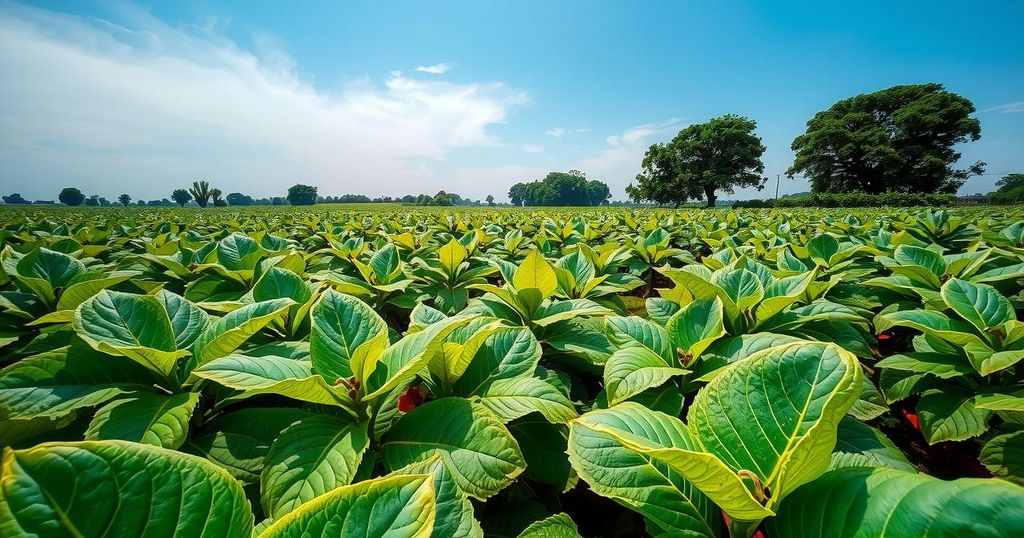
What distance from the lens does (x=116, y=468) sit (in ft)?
2.04

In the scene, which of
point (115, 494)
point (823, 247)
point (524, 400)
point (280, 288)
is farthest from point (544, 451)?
point (823, 247)

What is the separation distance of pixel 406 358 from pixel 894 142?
72.3 meters

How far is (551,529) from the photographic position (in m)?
1.00

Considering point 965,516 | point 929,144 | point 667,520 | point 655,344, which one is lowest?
point 667,520

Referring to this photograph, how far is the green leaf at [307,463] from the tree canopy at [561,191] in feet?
330

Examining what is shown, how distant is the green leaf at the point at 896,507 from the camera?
56 centimetres

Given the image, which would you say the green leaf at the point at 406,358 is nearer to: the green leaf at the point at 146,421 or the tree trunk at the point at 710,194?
the green leaf at the point at 146,421

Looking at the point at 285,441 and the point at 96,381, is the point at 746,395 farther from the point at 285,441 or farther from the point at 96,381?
the point at 96,381

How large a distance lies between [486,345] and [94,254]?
4.47 metres

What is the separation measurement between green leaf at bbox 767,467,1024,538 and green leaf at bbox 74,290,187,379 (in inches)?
71.4

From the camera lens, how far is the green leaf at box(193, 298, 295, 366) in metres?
1.35

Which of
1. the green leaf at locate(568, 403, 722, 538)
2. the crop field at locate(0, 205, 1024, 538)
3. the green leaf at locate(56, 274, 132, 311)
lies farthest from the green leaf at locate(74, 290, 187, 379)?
the green leaf at locate(568, 403, 722, 538)

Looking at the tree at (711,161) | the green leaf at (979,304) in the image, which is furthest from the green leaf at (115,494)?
the tree at (711,161)

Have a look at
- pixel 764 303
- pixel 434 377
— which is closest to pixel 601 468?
pixel 434 377
